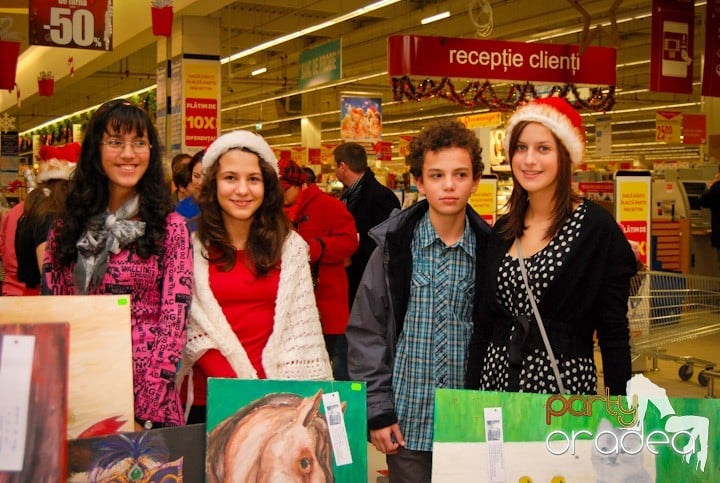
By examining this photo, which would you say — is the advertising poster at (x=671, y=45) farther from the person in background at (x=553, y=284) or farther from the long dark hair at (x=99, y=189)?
the long dark hair at (x=99, y=189)

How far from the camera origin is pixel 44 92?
1449cm

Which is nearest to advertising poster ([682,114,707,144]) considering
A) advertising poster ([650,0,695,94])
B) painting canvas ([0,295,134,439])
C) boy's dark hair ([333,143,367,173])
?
advertising poster ([650,0,695,94])

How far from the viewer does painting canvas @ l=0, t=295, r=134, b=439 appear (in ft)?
6.59

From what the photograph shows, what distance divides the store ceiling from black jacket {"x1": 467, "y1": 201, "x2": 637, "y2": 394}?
18.9 feet

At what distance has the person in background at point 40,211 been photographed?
3.89m

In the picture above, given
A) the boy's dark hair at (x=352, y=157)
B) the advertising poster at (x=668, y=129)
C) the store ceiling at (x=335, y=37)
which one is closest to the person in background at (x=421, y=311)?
the boy's dark hair at (x=352, y=157)

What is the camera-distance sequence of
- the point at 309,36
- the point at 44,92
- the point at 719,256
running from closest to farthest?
the point at 719,256
the point at 44,92
the point at 309,36

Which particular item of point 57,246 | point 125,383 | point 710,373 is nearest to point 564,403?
point 125,383

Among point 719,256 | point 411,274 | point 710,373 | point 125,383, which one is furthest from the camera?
point 719,256

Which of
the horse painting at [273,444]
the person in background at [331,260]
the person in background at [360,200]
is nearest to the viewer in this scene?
the horse painting at [273,444]

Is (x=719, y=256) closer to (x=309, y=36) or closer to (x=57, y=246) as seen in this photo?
(x=57, y=246)

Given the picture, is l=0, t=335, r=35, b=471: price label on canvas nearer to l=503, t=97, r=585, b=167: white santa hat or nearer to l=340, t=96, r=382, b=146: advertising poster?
l=503, t=97, r=585, b=167: white santa hat

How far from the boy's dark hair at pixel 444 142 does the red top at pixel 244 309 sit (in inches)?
20.8

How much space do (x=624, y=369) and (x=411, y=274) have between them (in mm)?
625
